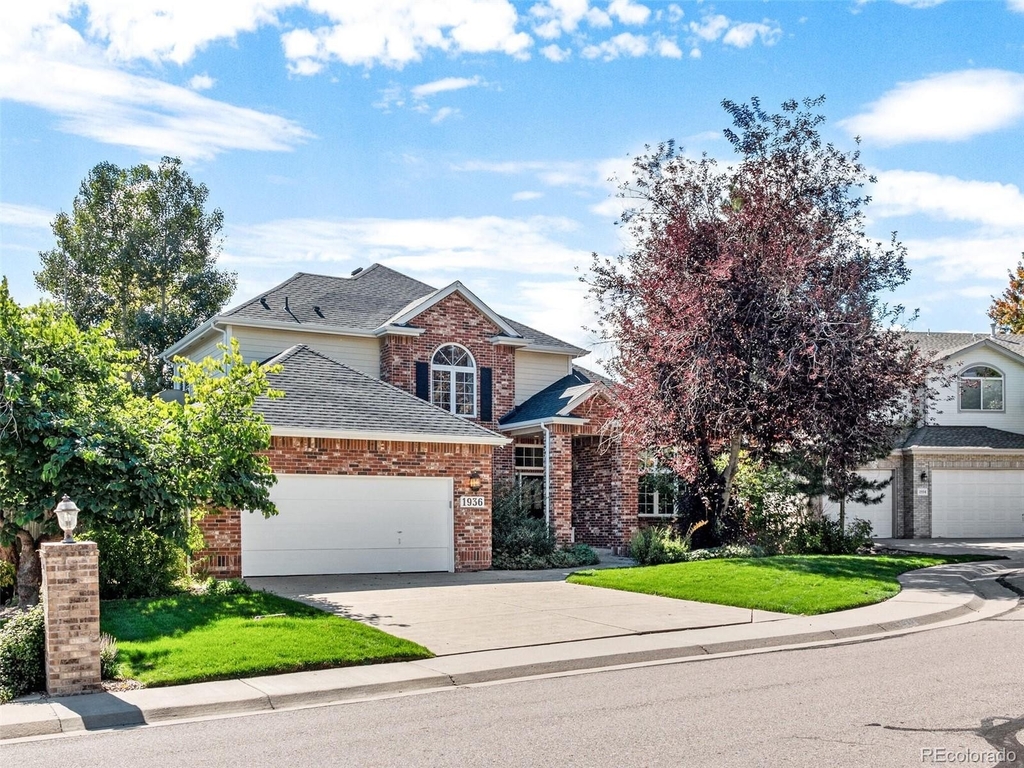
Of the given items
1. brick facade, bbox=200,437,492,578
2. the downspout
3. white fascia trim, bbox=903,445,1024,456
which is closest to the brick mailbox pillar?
brick facade, bbox=200,437,492,578

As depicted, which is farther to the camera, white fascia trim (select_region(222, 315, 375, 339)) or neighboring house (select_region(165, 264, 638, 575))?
white fascia trim (select_region(222, 315, 375, 339))

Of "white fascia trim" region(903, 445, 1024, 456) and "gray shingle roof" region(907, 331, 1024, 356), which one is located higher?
"gray shingle roof" region(907, 331, 1024, 356)

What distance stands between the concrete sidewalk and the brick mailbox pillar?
208 millimetres

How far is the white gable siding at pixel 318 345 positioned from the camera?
979 inches

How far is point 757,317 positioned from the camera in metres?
20.7

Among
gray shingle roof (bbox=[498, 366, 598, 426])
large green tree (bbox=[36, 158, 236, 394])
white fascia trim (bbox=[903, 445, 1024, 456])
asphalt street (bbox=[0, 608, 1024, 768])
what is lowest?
asphalt street (bbox=[0, 608, 1024, 768])

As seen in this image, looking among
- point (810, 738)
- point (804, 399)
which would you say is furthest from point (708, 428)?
point (810, 738)

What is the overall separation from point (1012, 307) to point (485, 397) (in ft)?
84.2

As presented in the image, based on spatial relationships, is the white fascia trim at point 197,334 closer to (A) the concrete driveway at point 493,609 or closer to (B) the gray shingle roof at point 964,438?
(A) the concrete driveway at point 493,609

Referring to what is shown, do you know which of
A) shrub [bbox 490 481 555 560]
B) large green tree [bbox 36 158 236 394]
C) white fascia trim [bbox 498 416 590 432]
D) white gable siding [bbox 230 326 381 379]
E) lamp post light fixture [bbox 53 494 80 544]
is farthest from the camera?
large green tree [bbox 36 158 236 394]

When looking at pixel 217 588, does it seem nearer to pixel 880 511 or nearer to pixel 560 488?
pixel 560 488

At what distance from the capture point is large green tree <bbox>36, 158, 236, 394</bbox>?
37.2 m

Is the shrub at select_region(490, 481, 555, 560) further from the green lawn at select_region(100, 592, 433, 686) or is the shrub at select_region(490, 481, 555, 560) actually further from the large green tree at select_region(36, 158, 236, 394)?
the large green tree at select_region(36, 158, 236, 394)

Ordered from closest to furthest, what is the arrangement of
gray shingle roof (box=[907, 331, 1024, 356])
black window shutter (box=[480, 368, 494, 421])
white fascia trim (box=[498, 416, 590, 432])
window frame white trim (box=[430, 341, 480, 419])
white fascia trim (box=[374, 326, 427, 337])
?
white fascia trim (box=[498, 416, 590, 432]) → white fascia trim (box=[374, 326, 427, 337]) → window frame white trim (box=[430, 341, 480, 419]) → black window shutter (box=[480, 368, 494, 421]) → gray shingle roof (box=[907, 331, 1024, 356])
